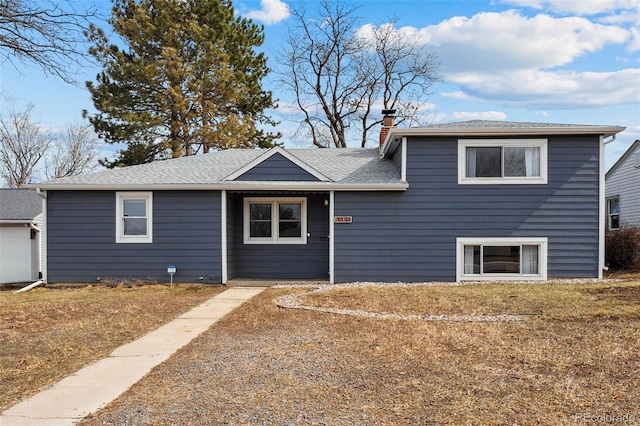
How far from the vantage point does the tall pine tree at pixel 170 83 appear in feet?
78.5

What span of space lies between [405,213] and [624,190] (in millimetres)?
13360

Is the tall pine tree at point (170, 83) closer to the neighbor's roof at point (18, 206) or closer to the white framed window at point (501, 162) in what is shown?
the neighbor's roof at point (18, 206)

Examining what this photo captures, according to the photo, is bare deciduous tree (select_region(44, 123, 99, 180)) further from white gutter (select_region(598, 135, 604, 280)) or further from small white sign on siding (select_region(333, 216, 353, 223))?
white gutter (select_region(598, 135, 604, 280))

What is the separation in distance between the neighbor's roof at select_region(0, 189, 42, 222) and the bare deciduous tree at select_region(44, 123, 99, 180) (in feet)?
56.6

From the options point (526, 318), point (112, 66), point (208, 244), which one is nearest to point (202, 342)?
point (526, 318)

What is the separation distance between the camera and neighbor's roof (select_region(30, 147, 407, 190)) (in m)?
12.9

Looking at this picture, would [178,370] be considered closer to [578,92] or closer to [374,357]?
[374,357]

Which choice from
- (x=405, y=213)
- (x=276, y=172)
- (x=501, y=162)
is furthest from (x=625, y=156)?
(x=276, y=172)

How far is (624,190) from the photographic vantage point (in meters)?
21.3

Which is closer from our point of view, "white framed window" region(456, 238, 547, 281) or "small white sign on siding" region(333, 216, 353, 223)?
"white framed window" region(456, 238, 547, 281)

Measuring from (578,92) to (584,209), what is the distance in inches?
176

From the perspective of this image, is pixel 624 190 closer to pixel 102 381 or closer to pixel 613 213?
pixel 613 213

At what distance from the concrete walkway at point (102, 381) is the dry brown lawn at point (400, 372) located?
0.20 meters

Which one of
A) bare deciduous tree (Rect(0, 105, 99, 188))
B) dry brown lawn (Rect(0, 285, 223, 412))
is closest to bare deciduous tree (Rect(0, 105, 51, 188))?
bare deciduous tree (Rect(0, 105, 99, 188))
